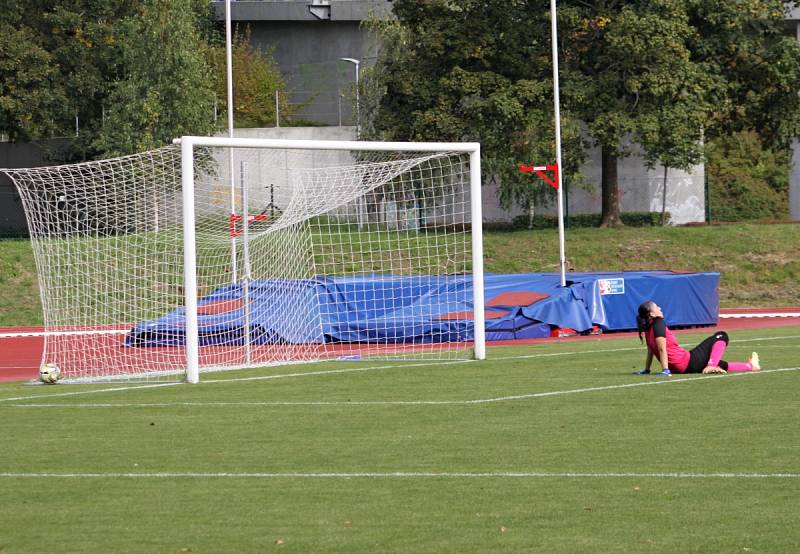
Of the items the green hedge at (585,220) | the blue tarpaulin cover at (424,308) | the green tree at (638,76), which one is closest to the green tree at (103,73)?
the green hedge at (585,220)

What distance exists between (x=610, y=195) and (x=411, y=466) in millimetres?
34147

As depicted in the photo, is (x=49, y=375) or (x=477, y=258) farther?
(x=477, y=258)

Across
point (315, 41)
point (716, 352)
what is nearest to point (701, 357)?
point (716, 352)

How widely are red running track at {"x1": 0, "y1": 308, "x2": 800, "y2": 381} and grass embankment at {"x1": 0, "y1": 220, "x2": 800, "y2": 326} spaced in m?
3.80

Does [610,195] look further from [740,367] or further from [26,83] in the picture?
[740,367]

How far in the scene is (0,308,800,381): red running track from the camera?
21.2 metres

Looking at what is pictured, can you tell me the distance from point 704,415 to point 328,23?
2078 inches

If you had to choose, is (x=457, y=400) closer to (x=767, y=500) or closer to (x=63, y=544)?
(x=767, y=500)

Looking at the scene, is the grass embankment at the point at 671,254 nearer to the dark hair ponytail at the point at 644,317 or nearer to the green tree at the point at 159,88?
the green tree at the point at 159,88

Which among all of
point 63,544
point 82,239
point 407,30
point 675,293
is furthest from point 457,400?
point 407,30

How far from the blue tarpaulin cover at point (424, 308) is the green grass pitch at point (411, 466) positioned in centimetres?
668

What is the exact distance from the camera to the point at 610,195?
1689 inches

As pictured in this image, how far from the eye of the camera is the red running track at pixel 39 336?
2120 centimetres

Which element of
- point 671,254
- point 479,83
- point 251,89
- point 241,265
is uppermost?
point 251,89
